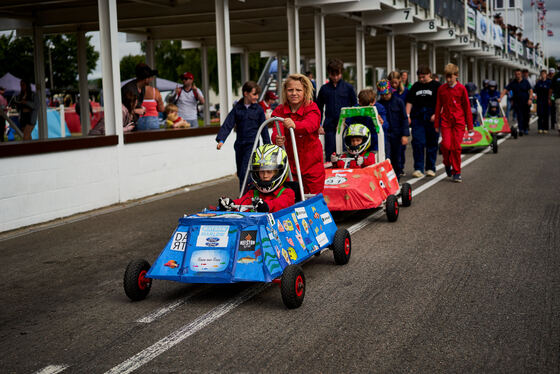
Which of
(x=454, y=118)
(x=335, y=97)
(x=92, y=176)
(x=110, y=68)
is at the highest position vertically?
→ (x=110, y=68)

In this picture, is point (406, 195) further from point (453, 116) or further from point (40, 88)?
point (40, 88)

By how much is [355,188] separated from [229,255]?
3.84m

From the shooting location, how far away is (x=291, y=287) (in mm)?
5445

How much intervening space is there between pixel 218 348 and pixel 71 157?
6738mm

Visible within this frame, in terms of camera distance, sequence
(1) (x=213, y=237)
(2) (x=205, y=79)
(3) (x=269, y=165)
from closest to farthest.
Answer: (1) (x=213, y=237) → (3) (x=269, y=165) → (2) (x=205, y=79)

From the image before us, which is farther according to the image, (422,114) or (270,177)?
(422,114)

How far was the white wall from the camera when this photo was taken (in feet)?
31.8

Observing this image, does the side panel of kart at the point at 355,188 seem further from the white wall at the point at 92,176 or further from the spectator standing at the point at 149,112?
the spectator standing at the point at 149,112

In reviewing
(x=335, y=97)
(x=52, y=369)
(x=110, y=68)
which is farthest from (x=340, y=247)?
(x=110, y=68)

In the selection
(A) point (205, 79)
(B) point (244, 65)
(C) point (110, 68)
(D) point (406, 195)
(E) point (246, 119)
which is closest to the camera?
(E) point (246, 119)

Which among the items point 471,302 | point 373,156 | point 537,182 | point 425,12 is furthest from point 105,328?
point 425,12

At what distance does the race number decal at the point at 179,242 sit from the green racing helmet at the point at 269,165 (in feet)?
3.43

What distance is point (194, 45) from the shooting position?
3012 cm

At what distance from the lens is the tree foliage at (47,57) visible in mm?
52188
